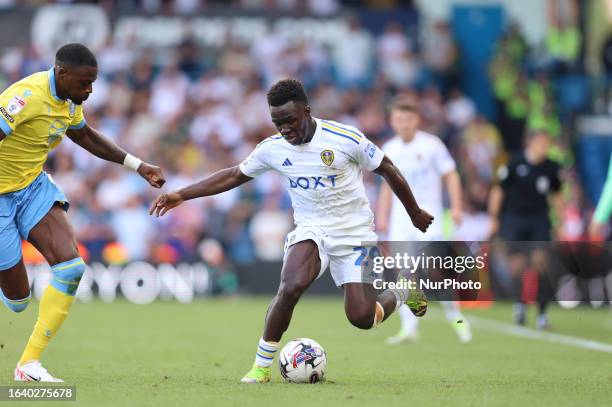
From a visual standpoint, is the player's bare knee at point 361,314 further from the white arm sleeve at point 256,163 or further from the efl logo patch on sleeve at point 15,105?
the efl logo patch on sleeve at point 15,105

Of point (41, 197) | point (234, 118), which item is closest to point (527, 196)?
point (234, 118)

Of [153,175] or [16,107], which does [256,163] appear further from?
[16,107]

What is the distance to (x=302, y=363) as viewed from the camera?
9039mm

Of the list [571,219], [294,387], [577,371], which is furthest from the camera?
[571,219]

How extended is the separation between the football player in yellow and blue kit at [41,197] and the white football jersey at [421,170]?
5.13 metres

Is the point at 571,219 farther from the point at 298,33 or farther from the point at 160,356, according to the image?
the point at 160,356

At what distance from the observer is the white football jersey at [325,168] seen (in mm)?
9164

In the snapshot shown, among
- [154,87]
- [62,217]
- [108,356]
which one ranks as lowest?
[108,356]

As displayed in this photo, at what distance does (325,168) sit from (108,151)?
5.94 feet

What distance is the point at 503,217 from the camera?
650 inches

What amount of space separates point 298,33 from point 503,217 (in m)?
9.83

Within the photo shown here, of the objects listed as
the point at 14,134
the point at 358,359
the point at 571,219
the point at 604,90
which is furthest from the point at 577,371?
the point at 604,90

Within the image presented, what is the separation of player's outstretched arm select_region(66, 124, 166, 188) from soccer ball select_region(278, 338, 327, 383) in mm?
1697

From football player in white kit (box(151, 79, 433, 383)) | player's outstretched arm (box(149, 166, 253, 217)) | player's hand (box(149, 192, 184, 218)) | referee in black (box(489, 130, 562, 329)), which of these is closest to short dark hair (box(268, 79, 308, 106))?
football player in white kit (box(151, 79, 433, 383))
